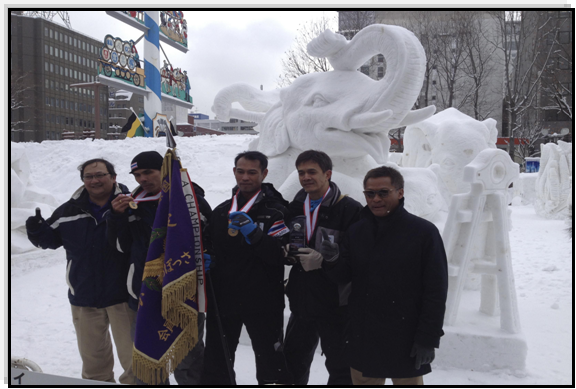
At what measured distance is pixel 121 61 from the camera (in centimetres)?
1759

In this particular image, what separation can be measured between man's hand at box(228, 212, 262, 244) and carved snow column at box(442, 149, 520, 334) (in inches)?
66.1

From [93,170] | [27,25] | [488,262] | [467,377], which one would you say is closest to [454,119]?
[488,262]

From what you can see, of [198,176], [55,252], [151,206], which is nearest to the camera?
[151,206]

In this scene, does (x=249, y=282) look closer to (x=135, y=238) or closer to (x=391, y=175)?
(x=135, y=238)

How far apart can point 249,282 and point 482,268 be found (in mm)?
1909

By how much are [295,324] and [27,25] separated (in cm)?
3316

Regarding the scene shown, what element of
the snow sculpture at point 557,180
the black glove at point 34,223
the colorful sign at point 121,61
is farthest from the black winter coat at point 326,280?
the colorful sign at point 121,61

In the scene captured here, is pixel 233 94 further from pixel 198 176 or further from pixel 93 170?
pixel 198 176

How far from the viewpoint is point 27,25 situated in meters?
28.5

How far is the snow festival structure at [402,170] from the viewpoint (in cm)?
295

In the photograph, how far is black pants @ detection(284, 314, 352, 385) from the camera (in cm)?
221

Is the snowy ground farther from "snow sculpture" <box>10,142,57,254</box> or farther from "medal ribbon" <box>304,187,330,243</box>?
"medal ribbon" <box>304,187,330,243</box>

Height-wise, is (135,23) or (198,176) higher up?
(135,23)

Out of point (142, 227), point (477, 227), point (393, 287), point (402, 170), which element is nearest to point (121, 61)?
point (402, 170)
